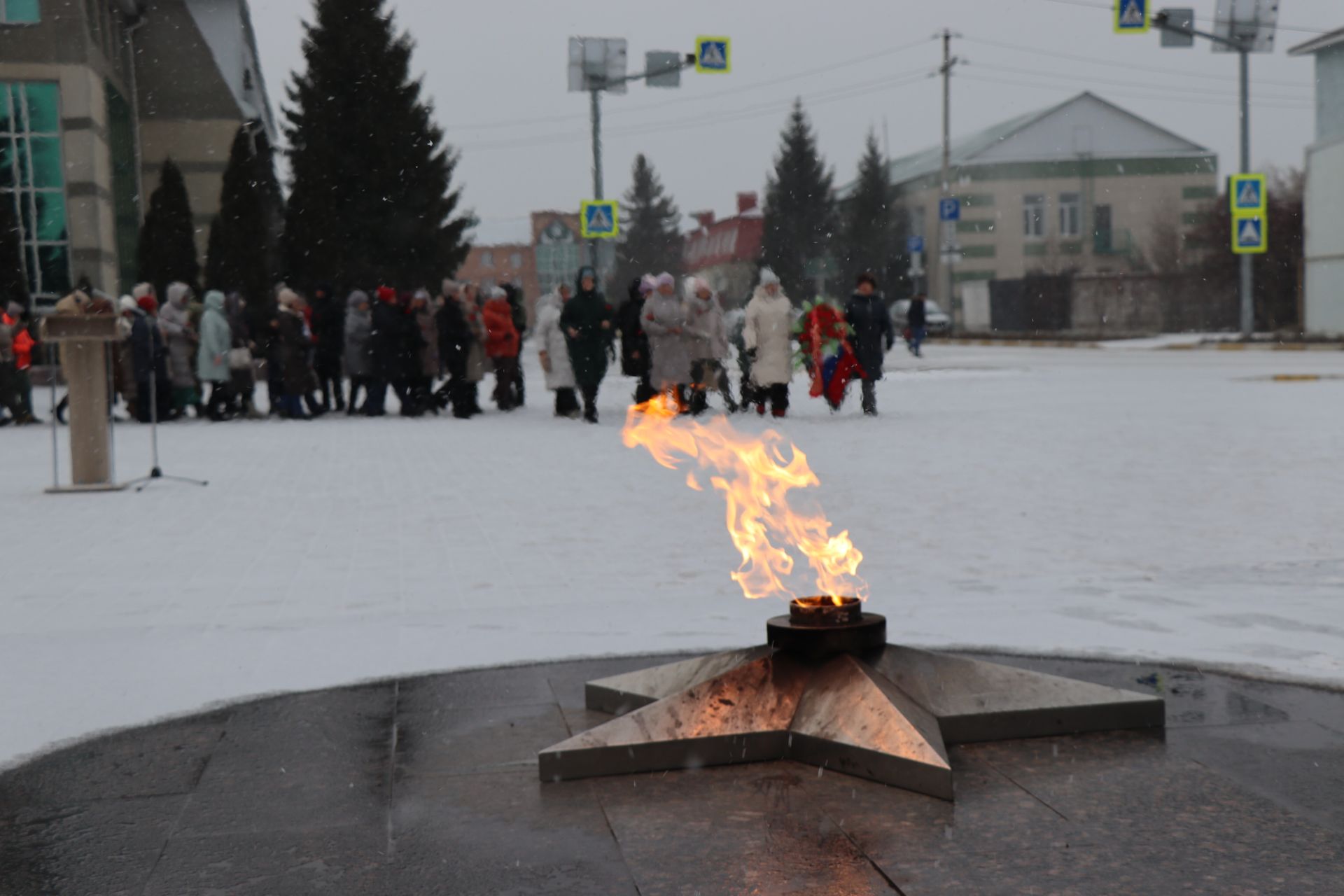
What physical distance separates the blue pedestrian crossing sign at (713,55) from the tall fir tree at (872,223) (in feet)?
182

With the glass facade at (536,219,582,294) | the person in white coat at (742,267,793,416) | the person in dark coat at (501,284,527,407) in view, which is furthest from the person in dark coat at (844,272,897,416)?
the glass facade at (536,219,582,294)

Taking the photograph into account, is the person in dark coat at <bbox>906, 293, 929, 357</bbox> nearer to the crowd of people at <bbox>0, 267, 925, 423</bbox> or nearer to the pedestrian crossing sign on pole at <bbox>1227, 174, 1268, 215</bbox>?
the pedestrian crossing sign on pole at <bbox>1227, 174, 1268, 215</bbox>

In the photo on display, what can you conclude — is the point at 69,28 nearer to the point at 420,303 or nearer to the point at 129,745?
the point at 420,303

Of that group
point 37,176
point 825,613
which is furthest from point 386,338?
point 825,613

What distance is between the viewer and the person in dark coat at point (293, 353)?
20844 mm

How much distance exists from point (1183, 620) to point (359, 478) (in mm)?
8067

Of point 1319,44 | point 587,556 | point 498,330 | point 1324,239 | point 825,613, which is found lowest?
point 587,556

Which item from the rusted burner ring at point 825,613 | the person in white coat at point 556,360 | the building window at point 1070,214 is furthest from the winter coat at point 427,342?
the building window at point 1070,214

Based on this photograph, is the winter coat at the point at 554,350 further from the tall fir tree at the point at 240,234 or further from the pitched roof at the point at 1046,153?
the pitched roof at the point at 1046,153

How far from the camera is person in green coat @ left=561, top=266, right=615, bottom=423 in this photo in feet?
63.3

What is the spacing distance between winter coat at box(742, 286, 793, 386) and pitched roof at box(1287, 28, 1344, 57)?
105 feet

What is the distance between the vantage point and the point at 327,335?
847 inches

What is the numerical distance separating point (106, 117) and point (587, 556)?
27562 millimetres

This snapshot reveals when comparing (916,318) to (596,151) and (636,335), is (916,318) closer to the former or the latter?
(596,151)
